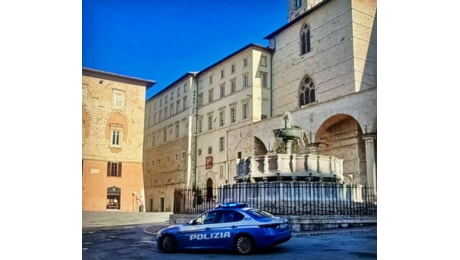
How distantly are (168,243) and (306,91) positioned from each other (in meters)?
5.21

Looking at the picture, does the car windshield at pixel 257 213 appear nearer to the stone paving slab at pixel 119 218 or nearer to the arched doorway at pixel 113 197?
the stone paving slab at pixel 119 218

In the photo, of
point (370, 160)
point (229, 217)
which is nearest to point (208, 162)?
point (229, 217)

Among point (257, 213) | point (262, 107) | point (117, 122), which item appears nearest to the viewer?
point (257, 213)

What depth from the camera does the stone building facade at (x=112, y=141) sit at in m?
5.16

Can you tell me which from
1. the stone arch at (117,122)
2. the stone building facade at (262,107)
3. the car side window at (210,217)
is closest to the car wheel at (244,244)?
the car side window at (210,217)

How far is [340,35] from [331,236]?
330cm

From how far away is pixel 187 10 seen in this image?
554cm

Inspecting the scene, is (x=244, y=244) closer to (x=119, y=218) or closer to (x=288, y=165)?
(x=119, y=218)

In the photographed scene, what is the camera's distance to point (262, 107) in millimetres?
6703

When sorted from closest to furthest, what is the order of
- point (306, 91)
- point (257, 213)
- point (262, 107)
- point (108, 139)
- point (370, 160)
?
point (257, 213), point (108, 139), point (370, 160), point (262, 107), point (306, 91)
